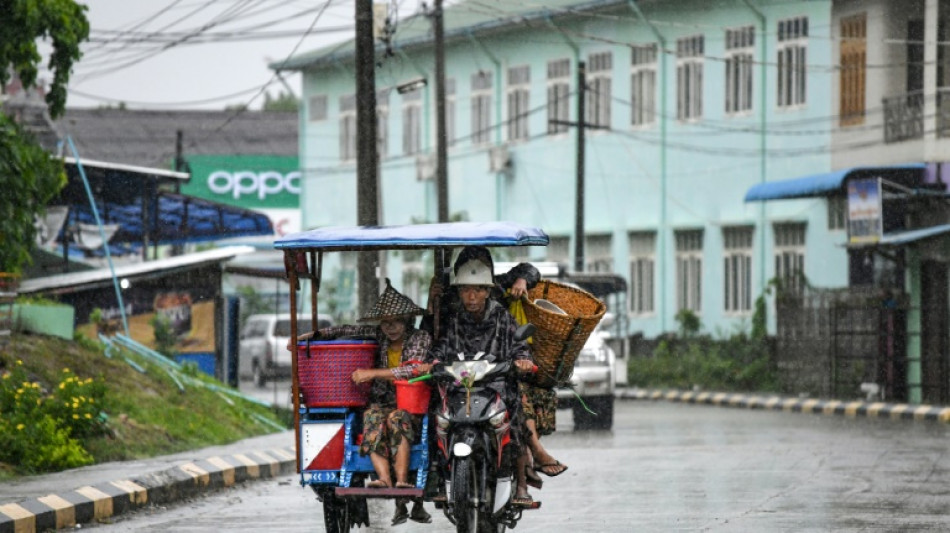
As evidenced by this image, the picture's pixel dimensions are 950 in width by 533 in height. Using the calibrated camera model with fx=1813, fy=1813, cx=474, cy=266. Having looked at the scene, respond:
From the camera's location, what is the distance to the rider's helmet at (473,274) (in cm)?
1169

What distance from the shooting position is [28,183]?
2127 cm

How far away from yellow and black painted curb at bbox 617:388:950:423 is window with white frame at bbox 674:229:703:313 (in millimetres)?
3062

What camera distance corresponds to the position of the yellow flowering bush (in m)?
16.9

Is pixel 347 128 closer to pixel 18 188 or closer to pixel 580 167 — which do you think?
pixel 580 167

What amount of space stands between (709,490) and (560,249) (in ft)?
95.1

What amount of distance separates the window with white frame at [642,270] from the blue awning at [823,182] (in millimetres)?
6347

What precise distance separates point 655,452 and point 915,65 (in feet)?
50.8

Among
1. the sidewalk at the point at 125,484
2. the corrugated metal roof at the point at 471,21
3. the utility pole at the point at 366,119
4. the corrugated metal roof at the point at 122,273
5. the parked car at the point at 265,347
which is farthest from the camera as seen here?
the parked car at the point at 265,347

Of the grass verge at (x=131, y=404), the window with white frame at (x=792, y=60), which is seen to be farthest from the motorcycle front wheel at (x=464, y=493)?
the window with white frame at (x=792, y=60)

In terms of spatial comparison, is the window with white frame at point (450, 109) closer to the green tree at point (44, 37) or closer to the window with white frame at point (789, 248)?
the window with white frame at point (789, 248)

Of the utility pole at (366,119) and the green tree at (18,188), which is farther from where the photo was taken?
the utility pole at (366,119)

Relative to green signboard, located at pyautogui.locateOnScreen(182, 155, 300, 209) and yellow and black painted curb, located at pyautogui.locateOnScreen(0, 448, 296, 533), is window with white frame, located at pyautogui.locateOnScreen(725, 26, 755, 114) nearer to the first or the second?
yellow and black painted curb, located at pyautogui.locateOnScreen(0, 448, 296, 533)

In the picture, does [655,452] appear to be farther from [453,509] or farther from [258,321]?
[258,321]

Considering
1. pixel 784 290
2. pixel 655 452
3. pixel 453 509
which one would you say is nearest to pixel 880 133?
pixel 784 290
